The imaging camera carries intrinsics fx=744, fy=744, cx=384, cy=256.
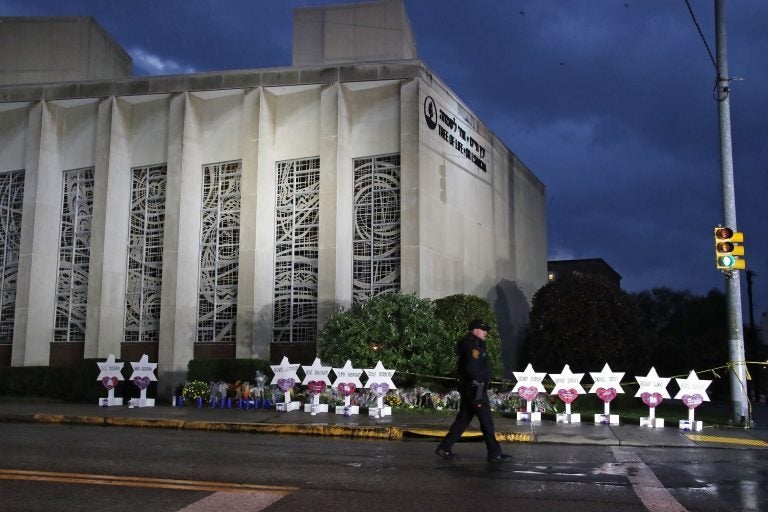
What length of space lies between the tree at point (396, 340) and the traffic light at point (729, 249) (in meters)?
6.80

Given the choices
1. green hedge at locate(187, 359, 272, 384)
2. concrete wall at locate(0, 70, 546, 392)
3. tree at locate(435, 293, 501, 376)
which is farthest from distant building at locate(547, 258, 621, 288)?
green hedge at locate(187, 359, 272, 384)

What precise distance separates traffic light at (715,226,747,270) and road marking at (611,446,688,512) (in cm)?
603

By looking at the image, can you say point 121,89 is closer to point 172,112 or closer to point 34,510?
point 172,112

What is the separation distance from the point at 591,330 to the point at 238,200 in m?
12.1

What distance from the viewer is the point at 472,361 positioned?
31.8 ft

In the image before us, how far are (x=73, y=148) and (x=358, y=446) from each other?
66.6 feet

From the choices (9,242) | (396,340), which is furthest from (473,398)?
(9,242)

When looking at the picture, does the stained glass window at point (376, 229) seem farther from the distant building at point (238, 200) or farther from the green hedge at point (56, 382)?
the green hedge at point (56, 382)

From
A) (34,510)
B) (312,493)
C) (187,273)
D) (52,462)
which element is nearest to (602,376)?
(312,493)

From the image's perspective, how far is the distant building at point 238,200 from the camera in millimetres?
23156

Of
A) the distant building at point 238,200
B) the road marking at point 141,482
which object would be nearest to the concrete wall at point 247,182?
the distant building at point 238,200

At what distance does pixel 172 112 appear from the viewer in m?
25.3

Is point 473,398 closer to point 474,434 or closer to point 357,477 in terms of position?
point 357,477

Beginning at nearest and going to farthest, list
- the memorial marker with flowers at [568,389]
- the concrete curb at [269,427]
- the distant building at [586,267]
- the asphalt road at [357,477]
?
the asphalt road at [357,477] → the concrete curb at [269,427] → the memorial marker with flowers at [568,389] → the distant building at [586,267]
